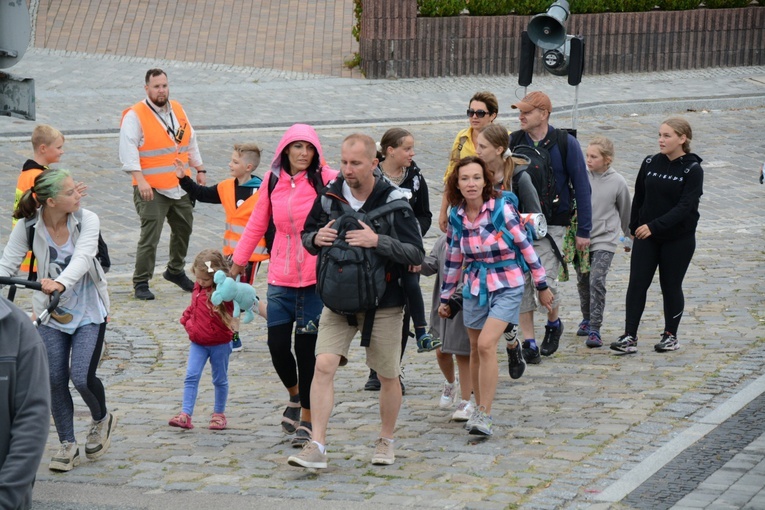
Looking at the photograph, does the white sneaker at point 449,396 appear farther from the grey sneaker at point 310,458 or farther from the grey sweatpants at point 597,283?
the grey sweatpants at point 597,283

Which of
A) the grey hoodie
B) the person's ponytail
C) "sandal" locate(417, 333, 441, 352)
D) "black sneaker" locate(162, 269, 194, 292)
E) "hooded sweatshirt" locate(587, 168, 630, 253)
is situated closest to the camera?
the grey hoodie

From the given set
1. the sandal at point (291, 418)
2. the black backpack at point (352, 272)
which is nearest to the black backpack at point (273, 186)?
the black backpack at point (352, 272)

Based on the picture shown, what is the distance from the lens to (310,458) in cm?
670

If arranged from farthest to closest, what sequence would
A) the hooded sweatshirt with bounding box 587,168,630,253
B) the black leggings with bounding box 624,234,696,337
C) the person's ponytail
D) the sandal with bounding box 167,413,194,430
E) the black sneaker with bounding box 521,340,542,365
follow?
the hooded sweatshirt with bounding box 587,168,630,253 → the black leggings with bounding box 624,234,696,337 → the black sneaker with bounding box 521,340,542,365 → the sandal with bounding box 167,413,194,430 → the person's ponytail

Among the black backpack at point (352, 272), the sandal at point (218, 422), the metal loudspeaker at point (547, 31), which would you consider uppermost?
the metal loudspeaker at point (547, 31)

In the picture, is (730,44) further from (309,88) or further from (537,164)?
(537,164)

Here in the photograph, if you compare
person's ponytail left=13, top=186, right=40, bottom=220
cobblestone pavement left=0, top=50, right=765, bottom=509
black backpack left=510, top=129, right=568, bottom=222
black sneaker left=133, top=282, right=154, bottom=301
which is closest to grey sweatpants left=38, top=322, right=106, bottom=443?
cobblestone pavement left=0, top=50, right=765, bottom=509

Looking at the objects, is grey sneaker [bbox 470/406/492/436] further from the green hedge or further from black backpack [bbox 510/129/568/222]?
the green hedge

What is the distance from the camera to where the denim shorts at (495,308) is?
7398mm

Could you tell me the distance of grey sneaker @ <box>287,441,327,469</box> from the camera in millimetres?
6691

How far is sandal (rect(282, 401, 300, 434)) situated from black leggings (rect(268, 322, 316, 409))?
204mm

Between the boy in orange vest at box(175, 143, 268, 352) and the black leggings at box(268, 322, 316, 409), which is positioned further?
the boy in orange vest at box(175, 143, 268, 352)

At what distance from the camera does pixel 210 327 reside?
775 centimetres

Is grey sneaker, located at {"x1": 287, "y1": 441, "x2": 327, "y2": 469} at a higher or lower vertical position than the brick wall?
lower
